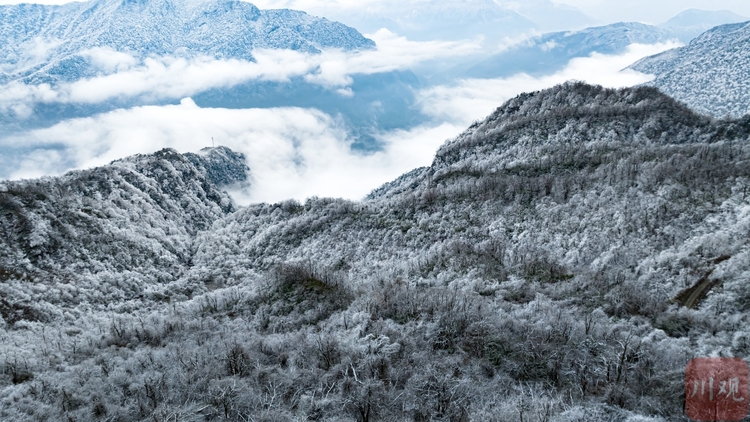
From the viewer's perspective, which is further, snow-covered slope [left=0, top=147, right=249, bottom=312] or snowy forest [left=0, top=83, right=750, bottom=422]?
snow-covered slope [left=0, top=147, right=249, bottom=312]

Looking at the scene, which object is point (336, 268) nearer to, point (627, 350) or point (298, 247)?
point (298, 247)

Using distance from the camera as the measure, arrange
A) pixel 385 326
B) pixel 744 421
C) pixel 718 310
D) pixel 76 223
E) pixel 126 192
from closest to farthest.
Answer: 1. pixel 744 421
2. pixel 718 310
3. pixel 385 326
4. pixel 76 223
5. pixel 126 192

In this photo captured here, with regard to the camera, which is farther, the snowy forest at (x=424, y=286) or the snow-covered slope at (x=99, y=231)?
the snow-covered slope at (x=99, y=231)

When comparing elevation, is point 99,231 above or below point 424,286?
above

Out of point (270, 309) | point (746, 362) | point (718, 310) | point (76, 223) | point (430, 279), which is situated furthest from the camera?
point (76, 223)

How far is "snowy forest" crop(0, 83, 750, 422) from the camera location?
35969mm

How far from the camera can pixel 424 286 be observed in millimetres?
73062

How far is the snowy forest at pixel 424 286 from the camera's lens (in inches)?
1416

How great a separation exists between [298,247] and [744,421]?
107299mm

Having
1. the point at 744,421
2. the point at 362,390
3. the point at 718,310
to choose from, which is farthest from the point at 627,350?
the point at 362,390

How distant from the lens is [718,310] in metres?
44.1

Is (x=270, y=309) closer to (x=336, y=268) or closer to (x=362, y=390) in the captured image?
(x=336, y=268)

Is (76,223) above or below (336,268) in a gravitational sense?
above

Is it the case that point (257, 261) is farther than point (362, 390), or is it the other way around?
point (257, 261)
